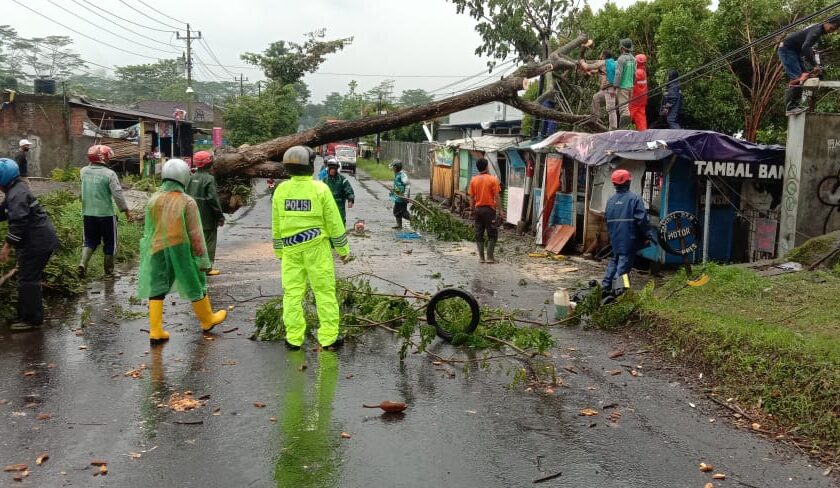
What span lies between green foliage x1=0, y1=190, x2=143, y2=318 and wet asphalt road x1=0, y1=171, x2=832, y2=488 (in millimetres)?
992

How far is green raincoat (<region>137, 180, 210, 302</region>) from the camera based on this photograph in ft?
23.4

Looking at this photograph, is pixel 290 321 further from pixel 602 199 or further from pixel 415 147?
pixel 415 147

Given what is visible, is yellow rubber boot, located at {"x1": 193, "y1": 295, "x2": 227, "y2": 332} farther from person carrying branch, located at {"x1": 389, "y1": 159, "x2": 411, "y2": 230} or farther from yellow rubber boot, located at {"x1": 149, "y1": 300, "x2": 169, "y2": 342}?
person carrying branch, located at {"x1": 389, "y1": 159, "x2": 411, "y2": 230}

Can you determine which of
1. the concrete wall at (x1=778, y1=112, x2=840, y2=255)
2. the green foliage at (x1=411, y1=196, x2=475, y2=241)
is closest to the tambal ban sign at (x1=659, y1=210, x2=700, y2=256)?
the concrete wall at (x1=778, y1=112, x2=840, y2=255)

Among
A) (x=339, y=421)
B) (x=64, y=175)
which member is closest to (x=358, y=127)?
(x=339, y=421)

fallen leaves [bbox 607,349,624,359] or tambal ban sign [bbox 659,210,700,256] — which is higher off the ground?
tambal ban sign [bbox 659,210,700,256]

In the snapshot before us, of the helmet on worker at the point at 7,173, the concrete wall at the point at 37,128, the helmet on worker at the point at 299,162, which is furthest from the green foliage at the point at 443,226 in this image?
the concrete wall at the point at 37,128

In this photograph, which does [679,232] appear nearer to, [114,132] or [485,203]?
[485,203]

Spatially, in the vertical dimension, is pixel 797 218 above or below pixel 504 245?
above

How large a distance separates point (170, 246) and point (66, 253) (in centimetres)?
450

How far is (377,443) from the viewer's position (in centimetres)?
479

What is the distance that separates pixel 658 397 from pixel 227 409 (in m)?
3.40

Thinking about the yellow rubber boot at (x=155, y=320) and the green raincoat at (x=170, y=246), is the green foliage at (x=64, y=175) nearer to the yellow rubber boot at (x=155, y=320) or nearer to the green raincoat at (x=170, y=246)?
the green raincoat at (x=170, y=246)

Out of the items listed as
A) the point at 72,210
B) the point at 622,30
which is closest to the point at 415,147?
the point at 622,30
